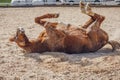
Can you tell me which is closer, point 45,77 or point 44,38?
point 45,77

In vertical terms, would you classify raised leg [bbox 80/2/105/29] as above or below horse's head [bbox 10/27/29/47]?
above

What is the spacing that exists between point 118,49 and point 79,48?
0.88 metres

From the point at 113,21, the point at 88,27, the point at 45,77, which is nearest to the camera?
the point at 45,77

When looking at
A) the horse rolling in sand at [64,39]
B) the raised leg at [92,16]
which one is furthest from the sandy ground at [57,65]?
the raised leg at [92,16]

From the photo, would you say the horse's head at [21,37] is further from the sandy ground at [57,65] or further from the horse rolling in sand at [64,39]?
the sandy ground at [57,65]

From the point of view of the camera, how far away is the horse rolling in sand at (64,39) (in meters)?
7.08

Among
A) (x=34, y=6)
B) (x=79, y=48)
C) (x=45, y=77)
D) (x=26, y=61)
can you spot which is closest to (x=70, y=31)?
(x=79, y=48)

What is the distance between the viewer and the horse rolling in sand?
7078 millimetres

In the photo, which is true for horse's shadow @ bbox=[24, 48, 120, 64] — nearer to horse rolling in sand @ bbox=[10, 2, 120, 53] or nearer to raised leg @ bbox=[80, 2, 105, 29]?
horse rolling in sand @ bbox=[10, 2, 120, 53]

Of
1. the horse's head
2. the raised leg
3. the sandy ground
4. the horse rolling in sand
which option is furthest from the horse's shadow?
the raised leg

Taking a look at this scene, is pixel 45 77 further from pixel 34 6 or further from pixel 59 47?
pixel 34 6

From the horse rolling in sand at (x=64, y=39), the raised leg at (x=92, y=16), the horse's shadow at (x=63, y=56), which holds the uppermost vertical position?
the raised leg at (x=92, y=16)

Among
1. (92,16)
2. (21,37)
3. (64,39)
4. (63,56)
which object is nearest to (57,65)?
(63,56)

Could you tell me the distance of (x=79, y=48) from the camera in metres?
7.29
